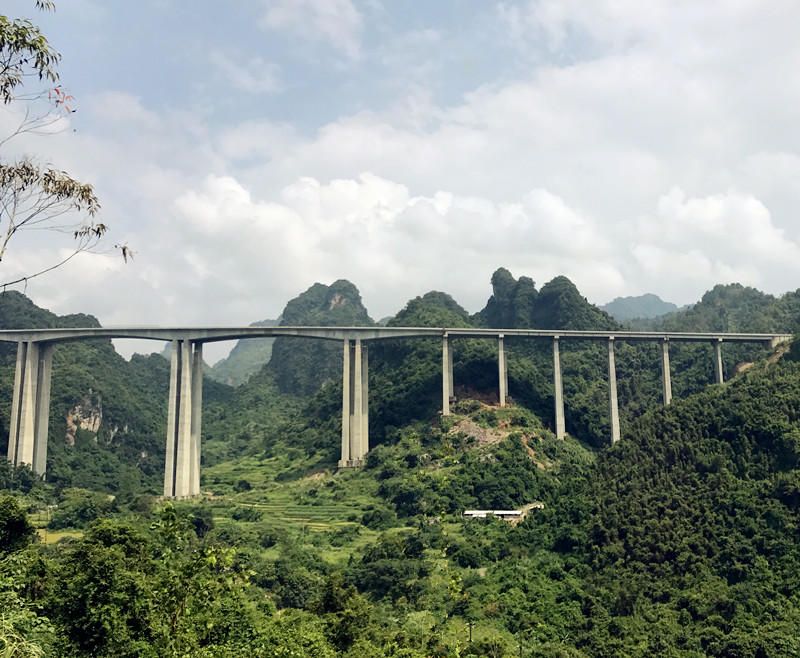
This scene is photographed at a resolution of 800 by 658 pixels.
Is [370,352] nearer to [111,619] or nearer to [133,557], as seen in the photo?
[133,557]

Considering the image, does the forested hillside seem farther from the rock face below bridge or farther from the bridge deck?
the bridge deck

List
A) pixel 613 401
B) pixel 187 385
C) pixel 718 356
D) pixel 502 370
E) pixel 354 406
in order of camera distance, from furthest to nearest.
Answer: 1. pixel 718 356
2. pixel 613 401
3. pixel 502 370
4. pixel 354 406
5. pixel 187 385

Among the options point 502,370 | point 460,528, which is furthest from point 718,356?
point 460,528

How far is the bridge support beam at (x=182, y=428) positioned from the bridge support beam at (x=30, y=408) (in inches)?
525

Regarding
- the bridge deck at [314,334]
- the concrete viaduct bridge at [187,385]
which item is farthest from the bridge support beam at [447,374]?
the bridge deck at [314,334]

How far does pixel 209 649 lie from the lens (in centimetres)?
1327

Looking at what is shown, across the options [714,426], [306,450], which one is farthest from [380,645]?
[306,450]

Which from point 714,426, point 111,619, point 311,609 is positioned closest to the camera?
point 111,619

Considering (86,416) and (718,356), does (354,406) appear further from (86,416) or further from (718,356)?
(718,356)

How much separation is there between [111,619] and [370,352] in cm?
7205

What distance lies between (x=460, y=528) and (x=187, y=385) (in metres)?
29.3

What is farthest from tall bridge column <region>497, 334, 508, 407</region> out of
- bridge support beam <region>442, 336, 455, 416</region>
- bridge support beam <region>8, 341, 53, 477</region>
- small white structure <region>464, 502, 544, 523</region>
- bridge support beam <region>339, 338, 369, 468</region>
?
bridge support beam <region>8, 341, 53, 477</region>

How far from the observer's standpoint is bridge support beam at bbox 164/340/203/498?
2493 inches

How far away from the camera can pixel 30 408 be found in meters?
65.8
